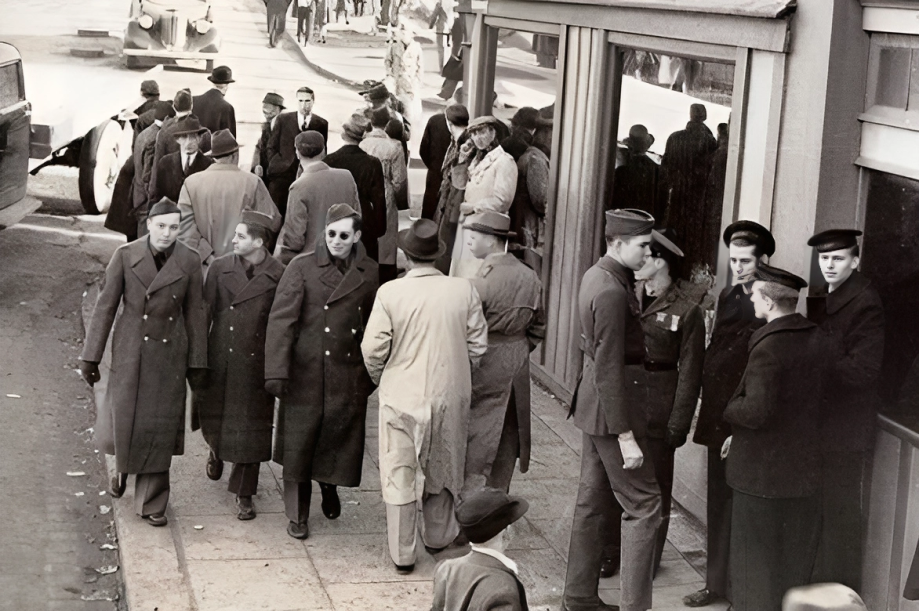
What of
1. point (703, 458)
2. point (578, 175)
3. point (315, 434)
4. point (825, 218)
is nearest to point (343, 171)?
point (578, 175)

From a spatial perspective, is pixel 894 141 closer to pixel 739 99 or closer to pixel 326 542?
pixel 739 99

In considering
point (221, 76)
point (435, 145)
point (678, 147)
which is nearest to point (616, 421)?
point (678, 147)

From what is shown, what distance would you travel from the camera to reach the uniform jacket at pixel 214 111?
38.5 ft

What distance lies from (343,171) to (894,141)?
491 cm

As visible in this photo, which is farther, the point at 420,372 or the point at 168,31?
the point at 168,31

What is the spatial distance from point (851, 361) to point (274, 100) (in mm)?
7550

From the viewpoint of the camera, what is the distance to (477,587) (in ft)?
12.8

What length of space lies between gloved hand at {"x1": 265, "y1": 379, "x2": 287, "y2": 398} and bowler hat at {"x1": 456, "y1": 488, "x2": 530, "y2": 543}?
2933 millimetres

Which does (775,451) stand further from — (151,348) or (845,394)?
(151,348)

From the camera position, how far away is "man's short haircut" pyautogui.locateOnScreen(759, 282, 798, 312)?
5.56 meters

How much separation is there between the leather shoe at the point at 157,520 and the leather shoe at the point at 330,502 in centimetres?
85

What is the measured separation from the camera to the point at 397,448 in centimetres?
671

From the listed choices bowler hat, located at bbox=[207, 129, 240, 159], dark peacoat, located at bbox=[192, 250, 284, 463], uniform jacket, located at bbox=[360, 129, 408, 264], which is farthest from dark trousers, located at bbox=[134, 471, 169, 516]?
uniform jacket, located at bbox=[360, 129, 408, 264]

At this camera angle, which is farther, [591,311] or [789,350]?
[591,311]
